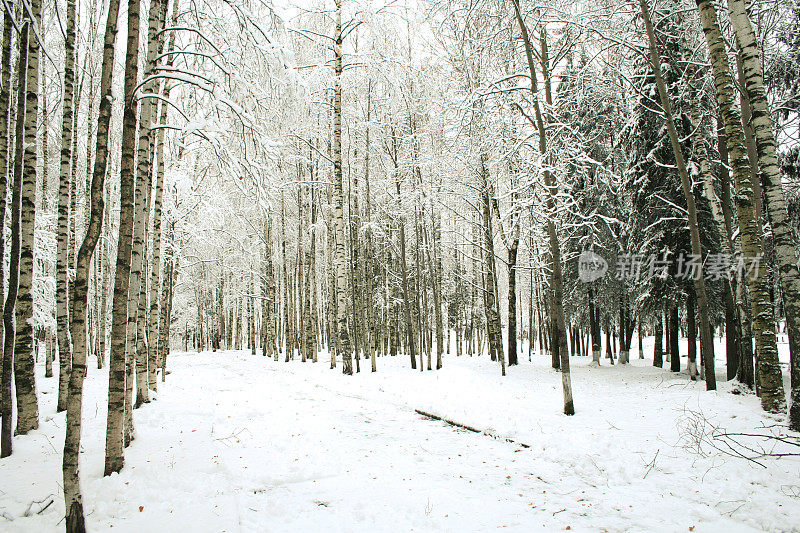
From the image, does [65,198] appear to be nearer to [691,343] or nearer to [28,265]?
[28,265]

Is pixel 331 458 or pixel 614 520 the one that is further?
pixel 331 458

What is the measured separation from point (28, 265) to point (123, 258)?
128 inches

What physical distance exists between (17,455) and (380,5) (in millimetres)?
14388

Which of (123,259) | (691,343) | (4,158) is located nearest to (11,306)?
(4,158)

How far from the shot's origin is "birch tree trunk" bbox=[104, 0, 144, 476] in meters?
4.31

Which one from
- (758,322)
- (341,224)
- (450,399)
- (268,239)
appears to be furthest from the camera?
(268,239)

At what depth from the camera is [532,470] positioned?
4.96m

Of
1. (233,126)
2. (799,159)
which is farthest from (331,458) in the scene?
(799,159)

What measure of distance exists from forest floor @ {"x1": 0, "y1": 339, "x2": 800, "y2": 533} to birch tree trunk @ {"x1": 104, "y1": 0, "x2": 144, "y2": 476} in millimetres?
480

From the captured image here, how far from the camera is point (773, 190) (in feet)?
18.9

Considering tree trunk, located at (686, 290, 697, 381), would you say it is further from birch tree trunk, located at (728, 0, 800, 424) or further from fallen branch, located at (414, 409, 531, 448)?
fallen branch, located at (414, 409, 531, 448)

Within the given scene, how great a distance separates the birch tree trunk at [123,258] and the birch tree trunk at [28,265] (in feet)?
8.33

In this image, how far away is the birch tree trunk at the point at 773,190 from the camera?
5.65m

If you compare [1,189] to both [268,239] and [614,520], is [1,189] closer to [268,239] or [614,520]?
[614,520]
